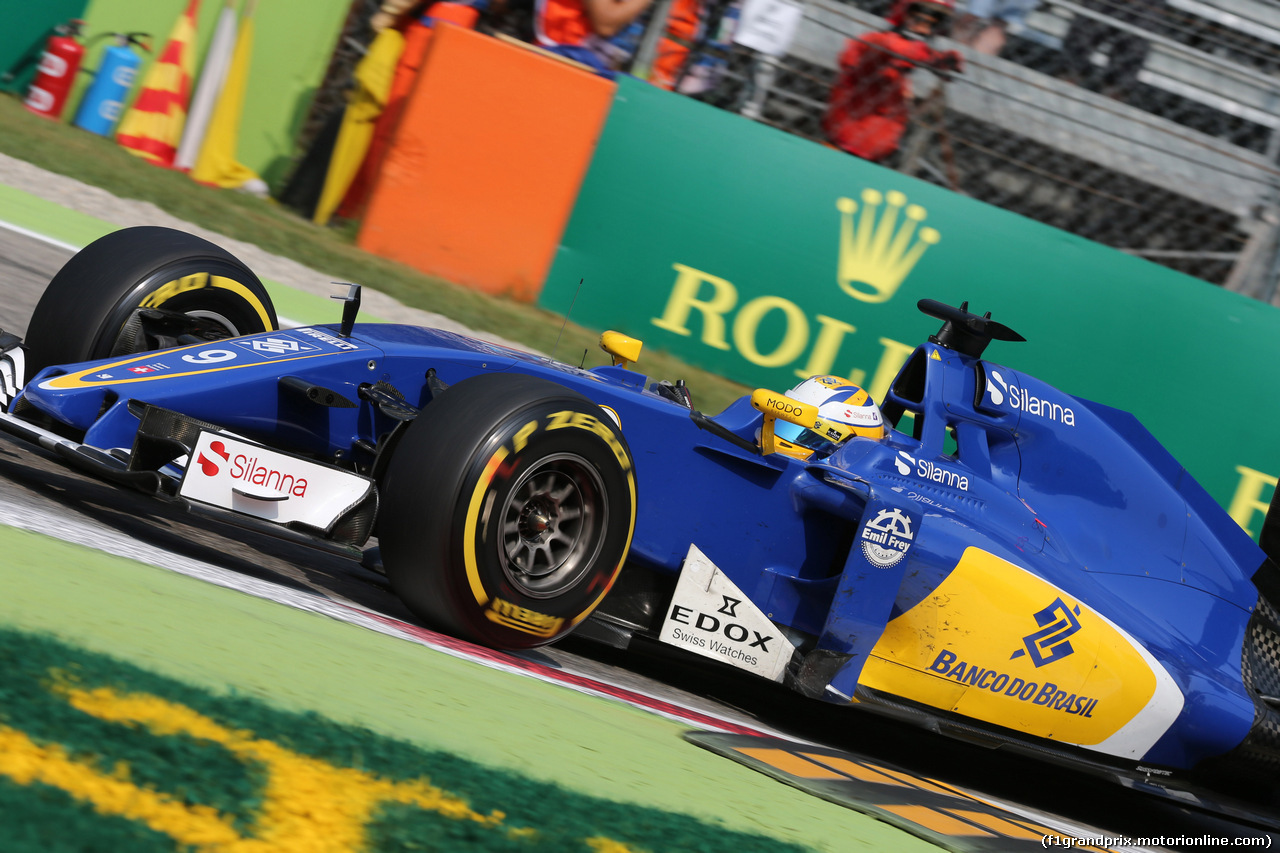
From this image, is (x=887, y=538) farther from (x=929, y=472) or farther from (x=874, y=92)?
(x=874, y=92)

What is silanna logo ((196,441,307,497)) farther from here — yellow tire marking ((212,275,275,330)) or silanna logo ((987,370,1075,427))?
silanna logo ((987,370,1075,427))

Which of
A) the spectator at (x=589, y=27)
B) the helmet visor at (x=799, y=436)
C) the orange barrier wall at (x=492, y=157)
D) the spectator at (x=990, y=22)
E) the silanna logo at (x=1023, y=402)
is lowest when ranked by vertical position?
the helmet visor at (x=799, y=436)

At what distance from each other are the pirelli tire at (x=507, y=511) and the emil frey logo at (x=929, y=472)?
113 cm

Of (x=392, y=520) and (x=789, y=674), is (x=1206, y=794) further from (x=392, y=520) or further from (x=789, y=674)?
(x=392, y=520)

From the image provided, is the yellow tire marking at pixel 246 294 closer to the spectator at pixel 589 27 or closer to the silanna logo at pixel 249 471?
the silanna logo at pixel 249 471

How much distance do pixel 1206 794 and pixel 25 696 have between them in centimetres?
393

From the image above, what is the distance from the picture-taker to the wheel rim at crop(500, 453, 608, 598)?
342 centimetres

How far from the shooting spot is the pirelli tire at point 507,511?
3197mm

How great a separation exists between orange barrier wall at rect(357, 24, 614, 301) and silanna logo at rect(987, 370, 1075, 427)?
448 cm

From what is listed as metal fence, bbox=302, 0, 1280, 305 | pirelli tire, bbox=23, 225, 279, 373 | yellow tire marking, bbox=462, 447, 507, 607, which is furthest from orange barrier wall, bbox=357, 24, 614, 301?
yellow tire marking, bbox=462, 447, 507, 607

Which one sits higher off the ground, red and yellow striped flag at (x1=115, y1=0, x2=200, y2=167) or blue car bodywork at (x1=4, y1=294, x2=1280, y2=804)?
red and yellow striped flag at (x1=115, y1=0, x2=200, y2=167)

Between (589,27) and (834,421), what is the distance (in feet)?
17.7

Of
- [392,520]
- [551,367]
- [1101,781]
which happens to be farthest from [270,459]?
[1101,781]

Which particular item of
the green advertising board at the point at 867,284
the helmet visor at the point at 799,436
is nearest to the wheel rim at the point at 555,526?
the helmet visor at the point at 799,436
